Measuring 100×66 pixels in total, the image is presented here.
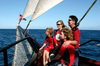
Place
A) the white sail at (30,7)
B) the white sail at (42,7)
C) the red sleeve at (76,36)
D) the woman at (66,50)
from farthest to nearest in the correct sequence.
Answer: the white sail at (30,7) → the white sail at (42,7) → the red sleeve at (76,36) → the woman at (66,50)

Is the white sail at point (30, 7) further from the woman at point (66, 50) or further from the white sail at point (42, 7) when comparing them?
the woman at point (66, 50)

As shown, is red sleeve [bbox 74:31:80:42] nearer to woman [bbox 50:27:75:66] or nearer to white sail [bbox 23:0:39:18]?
woman [bbox 50:27:75:66]

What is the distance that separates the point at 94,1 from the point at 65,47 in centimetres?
182

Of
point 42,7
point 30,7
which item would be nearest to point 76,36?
point 42,7

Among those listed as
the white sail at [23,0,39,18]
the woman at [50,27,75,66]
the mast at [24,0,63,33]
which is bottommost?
the woman at [50,27,75,66]

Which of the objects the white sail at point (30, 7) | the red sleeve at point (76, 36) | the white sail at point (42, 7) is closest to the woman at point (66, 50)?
the red sleeve at point (76, 36)

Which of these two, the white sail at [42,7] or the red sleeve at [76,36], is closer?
the red sleeve at [76,36]

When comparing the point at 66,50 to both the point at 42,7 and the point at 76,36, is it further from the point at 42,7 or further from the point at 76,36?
the point at 42,7

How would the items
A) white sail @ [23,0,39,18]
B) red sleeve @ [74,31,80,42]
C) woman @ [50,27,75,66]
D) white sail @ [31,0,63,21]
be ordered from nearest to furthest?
woman @ [50,27,75,66] < red sleeve @ [74,31,80,42] < white sail @ [31,0,63,21] < white sail @ [23,0,39,18]

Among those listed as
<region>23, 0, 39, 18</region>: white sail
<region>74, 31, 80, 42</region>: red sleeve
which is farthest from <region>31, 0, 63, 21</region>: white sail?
<region>23, 0, 39, 18</region>: white sail

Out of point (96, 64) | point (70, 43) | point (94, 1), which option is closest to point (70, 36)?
point (70, 43)

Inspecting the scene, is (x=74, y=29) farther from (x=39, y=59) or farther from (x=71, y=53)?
(x=39, y=59)

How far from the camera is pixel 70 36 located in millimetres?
2643

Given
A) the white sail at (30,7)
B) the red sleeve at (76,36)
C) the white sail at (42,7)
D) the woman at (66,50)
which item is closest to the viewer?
the woman at (66,50)
